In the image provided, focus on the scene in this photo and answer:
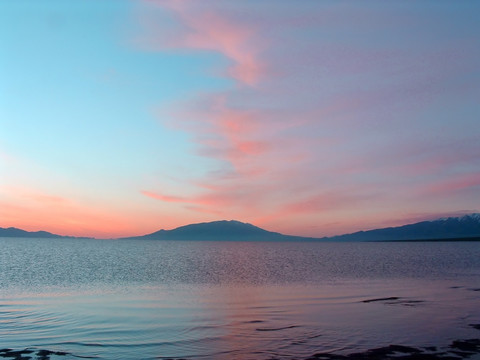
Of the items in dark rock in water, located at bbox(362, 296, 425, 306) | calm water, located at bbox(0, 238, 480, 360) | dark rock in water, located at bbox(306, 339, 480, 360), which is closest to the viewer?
dark rock in water, located at bbox(306, 339, 480, 360)

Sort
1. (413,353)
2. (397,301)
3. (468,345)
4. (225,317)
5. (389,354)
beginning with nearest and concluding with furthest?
(389,354) → (413,353) → (468,345) → (225,317) → (397,301)

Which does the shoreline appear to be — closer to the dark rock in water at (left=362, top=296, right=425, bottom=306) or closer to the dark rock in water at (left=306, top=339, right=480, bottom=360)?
the dark rock in water at (left=306, top=339, right=480, bottom=360)

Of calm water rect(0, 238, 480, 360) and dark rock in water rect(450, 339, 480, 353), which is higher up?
calm water rect(0, 238, 480, 360)

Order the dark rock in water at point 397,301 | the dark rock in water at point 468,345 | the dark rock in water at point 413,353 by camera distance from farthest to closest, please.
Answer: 1. the dark rock in water at point 397,301
2. the dark rock in water at point 468,345
3. the dark rock in water at point 413,353

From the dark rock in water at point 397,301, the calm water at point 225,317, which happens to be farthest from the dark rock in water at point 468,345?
the dark rock in water at point 397,301

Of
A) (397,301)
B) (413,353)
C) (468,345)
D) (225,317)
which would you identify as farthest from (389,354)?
(397,301)

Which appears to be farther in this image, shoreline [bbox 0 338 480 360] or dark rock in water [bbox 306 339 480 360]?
dark rock in water [bbox 306 339 480 360]

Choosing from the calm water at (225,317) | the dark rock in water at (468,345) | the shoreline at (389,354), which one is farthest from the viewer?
the calm water at (225,317)

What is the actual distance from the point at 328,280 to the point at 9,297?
3670 cm

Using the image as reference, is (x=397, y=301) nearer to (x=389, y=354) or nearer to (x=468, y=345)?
(x=468, y=345)

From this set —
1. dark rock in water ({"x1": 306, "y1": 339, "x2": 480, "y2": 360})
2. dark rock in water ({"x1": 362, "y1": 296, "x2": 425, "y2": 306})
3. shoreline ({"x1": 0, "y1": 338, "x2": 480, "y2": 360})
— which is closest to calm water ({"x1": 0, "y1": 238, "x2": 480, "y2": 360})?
dark rock in water ({"x1": 362, "y1": 296, "x2": 425, "y2": 306})

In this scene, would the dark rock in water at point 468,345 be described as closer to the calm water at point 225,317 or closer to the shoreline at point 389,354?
the shoreline at point 389,354

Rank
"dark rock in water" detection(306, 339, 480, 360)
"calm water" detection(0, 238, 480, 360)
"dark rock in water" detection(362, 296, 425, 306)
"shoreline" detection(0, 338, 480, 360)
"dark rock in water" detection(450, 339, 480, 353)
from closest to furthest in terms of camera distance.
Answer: "shoreline" detection(0, 338, 480, 360) < "dark rock in water" detection(306, 339, 480, 360) < "dark rock in water" detection(450, 339, 480, 353) < "calm water" detection(0, 238, 480, 360) < "dark rock in water" detection(362, 296, 425, 306)

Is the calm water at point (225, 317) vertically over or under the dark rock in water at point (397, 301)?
over
